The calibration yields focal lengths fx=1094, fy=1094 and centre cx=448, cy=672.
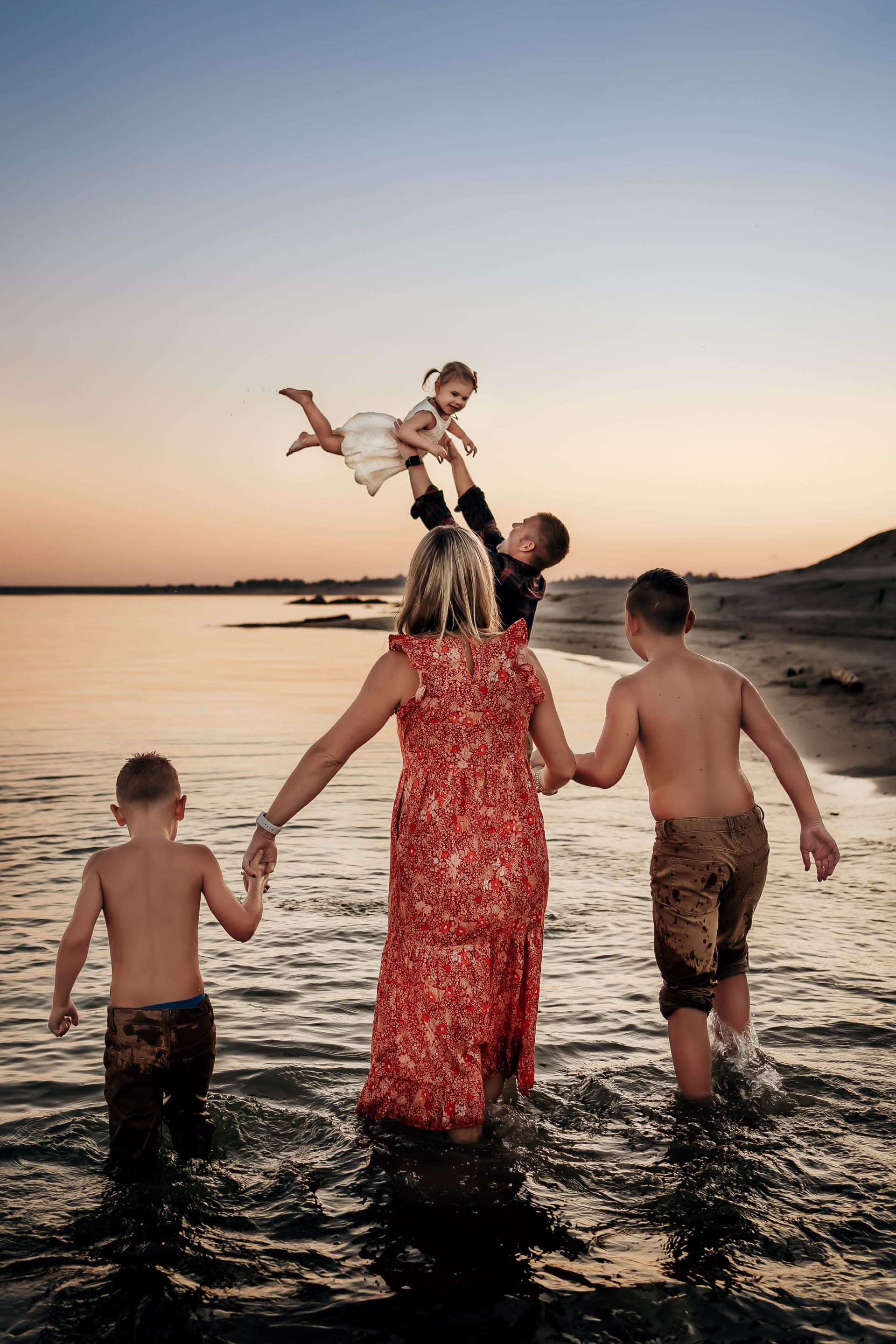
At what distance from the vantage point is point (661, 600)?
438 cm

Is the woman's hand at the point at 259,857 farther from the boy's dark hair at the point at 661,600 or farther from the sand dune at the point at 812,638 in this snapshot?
the sand dune at the point at 812,638

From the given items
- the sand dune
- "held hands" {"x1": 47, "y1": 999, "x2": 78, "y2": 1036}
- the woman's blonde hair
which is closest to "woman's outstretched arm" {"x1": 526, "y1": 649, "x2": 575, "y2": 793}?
the woman's blonde hair

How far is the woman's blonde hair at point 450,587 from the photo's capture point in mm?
3793

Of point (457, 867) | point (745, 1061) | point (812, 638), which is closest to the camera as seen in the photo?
point (457, 867)

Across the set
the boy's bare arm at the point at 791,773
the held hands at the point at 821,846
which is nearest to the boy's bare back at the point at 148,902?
the boy's bare arm at the point at 791,773

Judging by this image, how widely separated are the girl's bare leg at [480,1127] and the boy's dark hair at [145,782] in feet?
5.16

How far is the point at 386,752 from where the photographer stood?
15445mm

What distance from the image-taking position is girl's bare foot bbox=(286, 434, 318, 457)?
5.53 meters

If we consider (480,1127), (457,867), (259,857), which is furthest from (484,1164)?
(259,857)

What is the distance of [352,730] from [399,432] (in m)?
1.94

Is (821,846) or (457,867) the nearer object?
(457,867)

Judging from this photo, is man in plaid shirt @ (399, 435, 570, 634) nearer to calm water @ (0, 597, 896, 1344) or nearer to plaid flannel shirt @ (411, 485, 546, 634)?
plaid flannel shirt @ (411, 485, 546, 634)

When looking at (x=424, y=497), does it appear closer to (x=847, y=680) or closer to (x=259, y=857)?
(x=259, y=857)

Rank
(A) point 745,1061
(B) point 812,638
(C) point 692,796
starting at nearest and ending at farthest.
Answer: (C) point 692,796 < (A) point 745,1061 < (B) point 812,638
